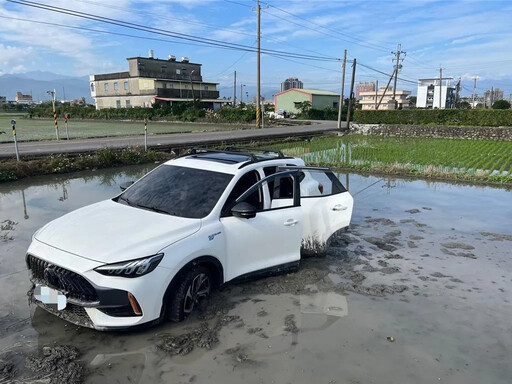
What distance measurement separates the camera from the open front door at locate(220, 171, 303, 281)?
4.39 m

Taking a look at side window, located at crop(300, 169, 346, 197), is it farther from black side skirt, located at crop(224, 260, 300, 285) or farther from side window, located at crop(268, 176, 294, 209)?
black side skirt, located at crop(224, 260, 300, 285)

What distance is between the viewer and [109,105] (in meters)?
73.1

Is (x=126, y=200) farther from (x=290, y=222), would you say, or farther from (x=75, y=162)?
(x=75, y=162)

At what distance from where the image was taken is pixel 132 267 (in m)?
3.48

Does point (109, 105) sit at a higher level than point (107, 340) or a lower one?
higher

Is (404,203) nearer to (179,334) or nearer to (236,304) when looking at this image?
(236,304)

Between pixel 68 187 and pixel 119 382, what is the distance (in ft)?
30.3

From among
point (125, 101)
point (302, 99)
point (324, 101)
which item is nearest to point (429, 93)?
point (324, 101)

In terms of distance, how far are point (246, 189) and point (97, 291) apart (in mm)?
2078

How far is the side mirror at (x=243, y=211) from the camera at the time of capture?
14.1 feet

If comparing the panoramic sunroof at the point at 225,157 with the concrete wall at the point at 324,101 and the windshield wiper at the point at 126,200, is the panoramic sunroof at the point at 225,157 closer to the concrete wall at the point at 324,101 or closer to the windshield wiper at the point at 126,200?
the windshield wiper at the point at 126,200

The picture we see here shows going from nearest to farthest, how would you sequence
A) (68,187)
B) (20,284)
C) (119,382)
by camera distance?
1. (119,382)
2. (20,284)
3. (68,187)

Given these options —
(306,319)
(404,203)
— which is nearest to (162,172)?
(306,319)

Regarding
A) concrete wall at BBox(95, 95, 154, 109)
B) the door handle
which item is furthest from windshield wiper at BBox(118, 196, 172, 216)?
concrete wall at BBox(95, 95, 154, 109)
